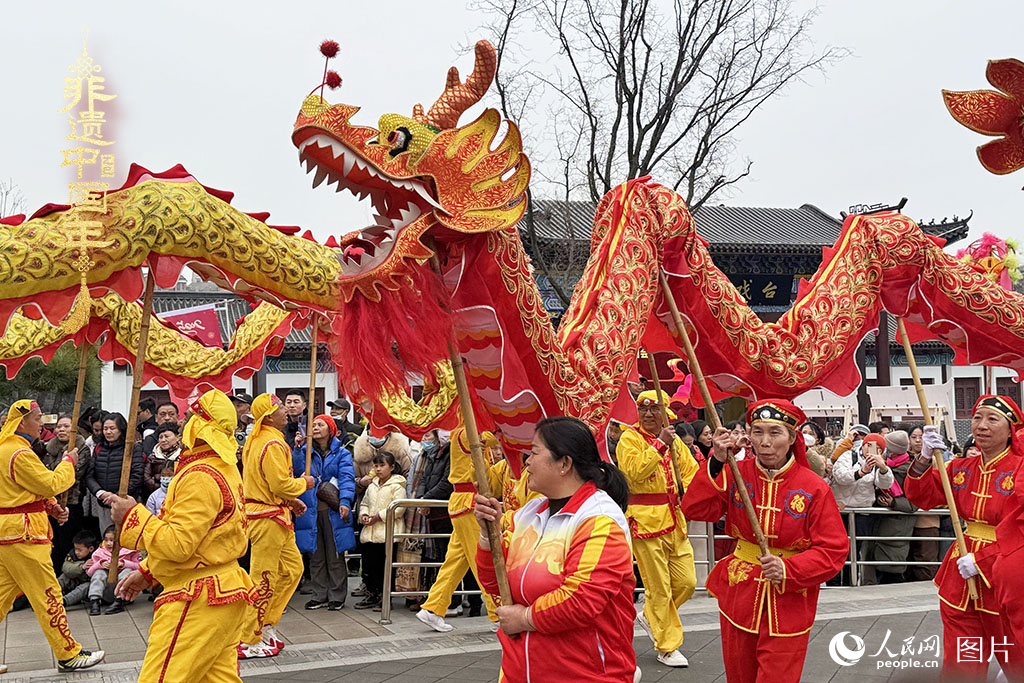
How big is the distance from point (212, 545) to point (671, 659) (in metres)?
3.28

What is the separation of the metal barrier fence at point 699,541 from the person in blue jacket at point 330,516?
0.44 metres

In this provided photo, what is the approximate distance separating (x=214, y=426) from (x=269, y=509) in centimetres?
232

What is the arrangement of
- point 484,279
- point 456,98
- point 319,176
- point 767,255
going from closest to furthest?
1. point 319,176
2. point 456,98
3. point 484,279
4. point 767,255

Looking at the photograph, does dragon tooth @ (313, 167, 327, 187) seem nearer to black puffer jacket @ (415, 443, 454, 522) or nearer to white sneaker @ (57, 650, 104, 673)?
white sneaker @ (57, 650, 104, 673)

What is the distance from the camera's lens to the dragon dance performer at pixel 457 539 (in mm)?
6832

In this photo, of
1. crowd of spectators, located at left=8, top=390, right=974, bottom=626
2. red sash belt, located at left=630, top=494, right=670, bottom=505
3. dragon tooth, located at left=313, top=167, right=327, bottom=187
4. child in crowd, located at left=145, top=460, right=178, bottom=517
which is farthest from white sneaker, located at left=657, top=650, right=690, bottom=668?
child in crowd, located at left=145, top=460, right=178, bottom=517

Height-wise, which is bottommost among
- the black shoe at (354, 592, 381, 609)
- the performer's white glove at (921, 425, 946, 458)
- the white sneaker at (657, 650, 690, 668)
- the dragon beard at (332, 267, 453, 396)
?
the black shoe at (354, 592, 381, 609)

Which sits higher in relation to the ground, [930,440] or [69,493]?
[930,440]

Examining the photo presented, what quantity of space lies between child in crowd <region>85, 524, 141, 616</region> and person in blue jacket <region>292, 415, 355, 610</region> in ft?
4.92

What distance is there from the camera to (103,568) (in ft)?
26.5

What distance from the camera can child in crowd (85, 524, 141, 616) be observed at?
26.0 ft

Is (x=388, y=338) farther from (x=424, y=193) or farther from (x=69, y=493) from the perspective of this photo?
(x=69, y=493)

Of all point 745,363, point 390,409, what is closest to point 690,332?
point 745,363

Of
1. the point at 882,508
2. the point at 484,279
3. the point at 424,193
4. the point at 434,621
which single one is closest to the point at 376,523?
the point at 434,621
